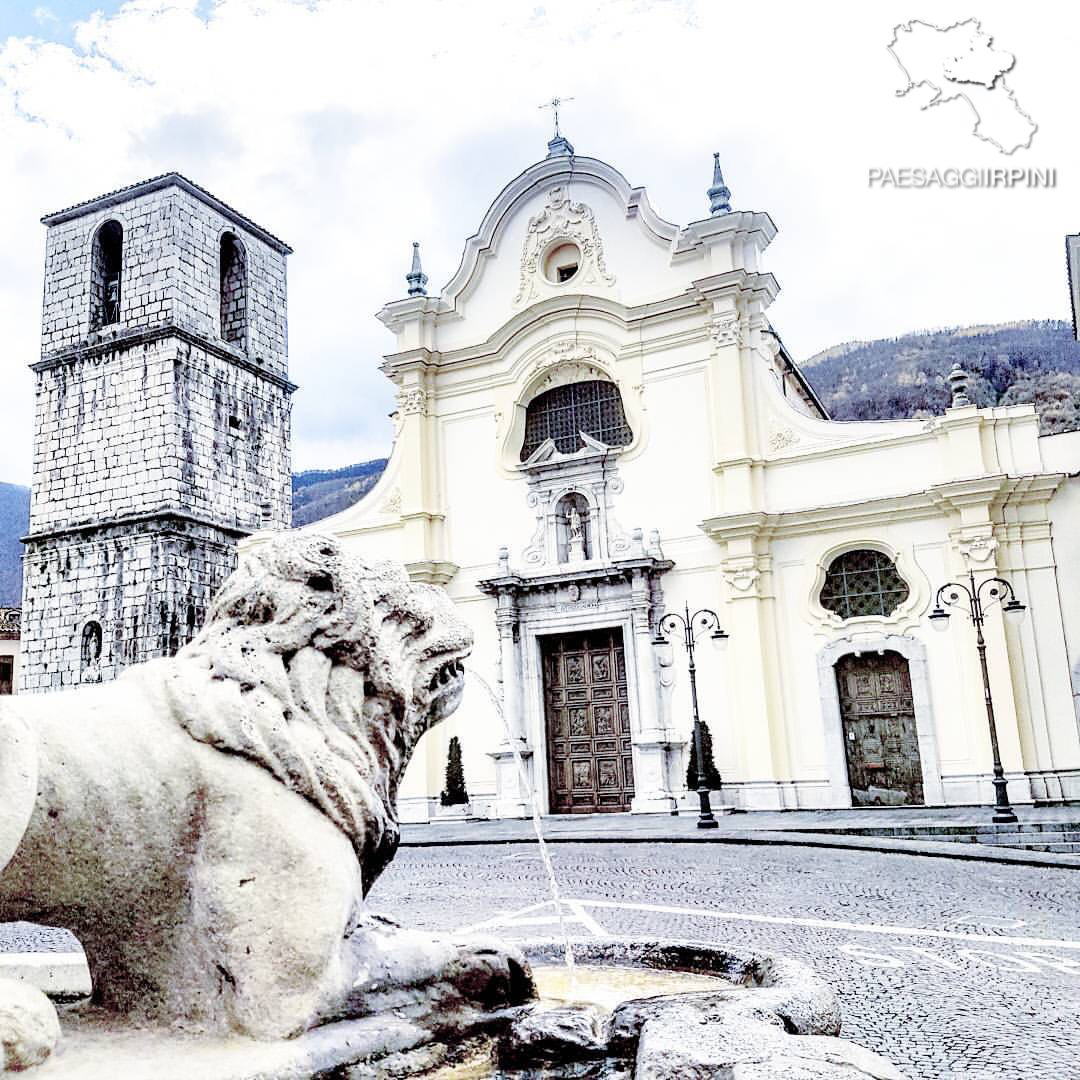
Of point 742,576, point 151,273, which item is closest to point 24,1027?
point 742,576

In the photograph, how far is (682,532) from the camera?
18.3m

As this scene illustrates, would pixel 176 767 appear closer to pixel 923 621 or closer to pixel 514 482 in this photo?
pixel 923 621

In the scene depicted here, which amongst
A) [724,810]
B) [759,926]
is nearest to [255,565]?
[759,926]

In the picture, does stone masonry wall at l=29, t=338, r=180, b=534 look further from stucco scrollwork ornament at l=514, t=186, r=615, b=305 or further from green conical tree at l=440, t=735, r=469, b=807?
green conical tree at l=440, t=735, r=469, b=807

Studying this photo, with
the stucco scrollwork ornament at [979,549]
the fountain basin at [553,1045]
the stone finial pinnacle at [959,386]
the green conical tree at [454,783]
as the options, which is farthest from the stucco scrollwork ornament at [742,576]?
the fountain basin at [553,1045]

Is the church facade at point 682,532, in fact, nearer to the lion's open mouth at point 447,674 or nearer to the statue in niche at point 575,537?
the statue in niche at point 575,537

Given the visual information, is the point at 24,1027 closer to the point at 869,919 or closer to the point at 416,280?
the point at 869,919

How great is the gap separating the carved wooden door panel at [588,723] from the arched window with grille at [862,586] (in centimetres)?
389

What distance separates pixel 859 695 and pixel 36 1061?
16.2m

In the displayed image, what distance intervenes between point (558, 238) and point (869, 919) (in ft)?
55.5

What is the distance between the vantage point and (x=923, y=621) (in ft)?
53.2

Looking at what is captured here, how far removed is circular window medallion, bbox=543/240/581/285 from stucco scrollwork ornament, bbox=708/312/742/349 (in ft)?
11.9

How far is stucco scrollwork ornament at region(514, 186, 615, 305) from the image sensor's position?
20328 millimetres

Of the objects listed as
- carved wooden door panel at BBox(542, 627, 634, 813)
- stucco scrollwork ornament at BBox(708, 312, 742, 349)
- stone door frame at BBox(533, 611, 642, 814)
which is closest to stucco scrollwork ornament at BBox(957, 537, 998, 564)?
stucco scrollwork ornament at BBox(708, 312, 742, 349)
